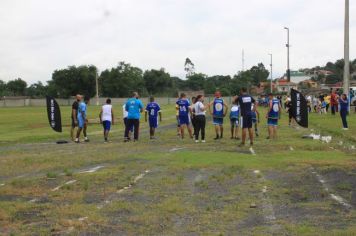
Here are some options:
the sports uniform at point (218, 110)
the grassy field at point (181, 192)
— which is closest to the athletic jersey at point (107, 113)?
the sports uniform at point (218, 110)

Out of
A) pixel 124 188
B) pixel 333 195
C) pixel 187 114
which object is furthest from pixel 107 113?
pixel 333 195

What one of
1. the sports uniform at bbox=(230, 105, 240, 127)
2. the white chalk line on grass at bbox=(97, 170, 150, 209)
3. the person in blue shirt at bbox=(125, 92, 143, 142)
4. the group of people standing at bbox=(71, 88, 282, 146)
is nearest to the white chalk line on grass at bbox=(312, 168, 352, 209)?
the white chalk line on grass at bbox=(97, 170, 150, 209)

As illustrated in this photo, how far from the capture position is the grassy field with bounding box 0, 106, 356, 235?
7.01m

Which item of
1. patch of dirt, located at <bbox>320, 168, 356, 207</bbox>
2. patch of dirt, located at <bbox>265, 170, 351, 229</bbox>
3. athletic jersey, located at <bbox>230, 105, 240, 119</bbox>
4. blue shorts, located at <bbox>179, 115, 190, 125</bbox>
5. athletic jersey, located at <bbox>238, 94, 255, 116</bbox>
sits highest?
athletic jersey, located at <bbox>238, 94, 255, 116</bbox>

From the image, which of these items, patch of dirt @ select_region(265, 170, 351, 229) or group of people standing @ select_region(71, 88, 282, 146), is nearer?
patch of dirt @ select_region(265, 170, 351, 229)

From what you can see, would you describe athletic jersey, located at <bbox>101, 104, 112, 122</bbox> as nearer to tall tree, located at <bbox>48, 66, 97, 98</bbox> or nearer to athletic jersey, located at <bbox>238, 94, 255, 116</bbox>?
athletic jersey, located at <bbox>238, 94, 255, 116</bbox>

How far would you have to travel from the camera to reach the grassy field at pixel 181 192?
7.01 m

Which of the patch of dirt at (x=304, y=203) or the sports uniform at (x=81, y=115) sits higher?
the sports uniform at (x=81, y=115)

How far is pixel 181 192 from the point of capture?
9320 millimetres

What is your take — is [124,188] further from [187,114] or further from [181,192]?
[187,114]

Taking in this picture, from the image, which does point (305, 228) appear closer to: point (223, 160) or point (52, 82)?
point (223, 160)

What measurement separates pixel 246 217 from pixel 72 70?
11885 cm

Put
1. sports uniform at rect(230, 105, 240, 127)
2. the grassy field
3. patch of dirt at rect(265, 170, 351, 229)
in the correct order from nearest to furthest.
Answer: the grassy field < patch of dirt at rect(265, 170, 351, 229) < sports uniform at rect(230, 105, 240, 127)

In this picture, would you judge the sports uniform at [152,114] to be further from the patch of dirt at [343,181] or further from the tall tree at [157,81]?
the tall tree at [157,81]
